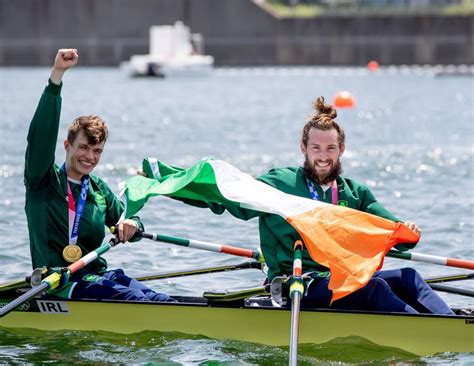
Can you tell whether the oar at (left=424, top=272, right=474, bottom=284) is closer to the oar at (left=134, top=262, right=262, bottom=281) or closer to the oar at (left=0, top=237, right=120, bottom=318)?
the oar at (left=134, top=262, right=262, bottom=281)

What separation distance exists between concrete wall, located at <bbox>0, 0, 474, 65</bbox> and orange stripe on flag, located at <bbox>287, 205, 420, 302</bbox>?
5344 centimetres

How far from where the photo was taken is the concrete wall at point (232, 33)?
60.1 metres

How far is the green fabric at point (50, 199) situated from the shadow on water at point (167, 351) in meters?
0.53

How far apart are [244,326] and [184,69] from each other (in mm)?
46118

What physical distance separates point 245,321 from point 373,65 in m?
53.4

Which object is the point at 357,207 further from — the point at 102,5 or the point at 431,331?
the point at 102,5

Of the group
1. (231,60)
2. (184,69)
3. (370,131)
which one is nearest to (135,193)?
(370,131)

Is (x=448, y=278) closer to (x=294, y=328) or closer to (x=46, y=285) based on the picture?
(x=294, y=328)

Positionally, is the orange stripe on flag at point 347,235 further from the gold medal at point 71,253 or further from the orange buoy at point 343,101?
the orange buoy at point 343,101

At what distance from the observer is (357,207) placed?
25.5 ft

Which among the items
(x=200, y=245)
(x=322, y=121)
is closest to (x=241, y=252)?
(x=200, y=245)

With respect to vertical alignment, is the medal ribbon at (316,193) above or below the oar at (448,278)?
above

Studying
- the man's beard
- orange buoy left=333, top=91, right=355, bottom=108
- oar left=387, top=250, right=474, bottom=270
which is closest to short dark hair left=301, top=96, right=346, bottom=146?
the man's beard

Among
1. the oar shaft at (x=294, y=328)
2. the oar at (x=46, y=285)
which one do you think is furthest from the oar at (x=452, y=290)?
the oar at (x=46, y=285)
